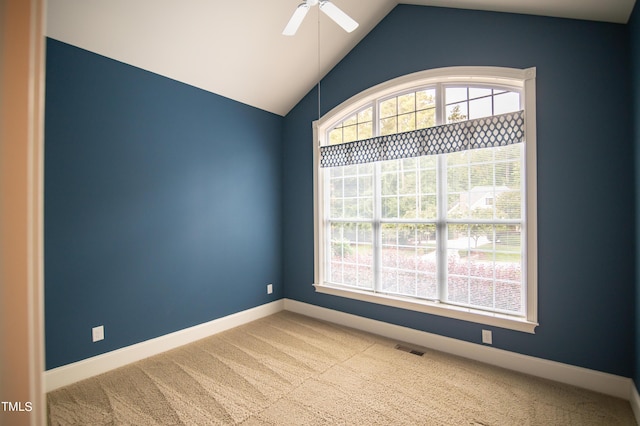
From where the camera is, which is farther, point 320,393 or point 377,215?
point 377,215

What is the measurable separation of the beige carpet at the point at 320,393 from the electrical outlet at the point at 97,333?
1.03ft

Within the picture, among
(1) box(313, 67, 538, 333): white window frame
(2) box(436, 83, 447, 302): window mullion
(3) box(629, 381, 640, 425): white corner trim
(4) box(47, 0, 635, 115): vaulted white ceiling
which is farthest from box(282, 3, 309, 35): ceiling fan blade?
(3) box(629, 381, 640, 425): white corner trim

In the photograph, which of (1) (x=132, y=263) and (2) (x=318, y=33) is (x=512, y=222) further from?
(1) (x=132, y=263)

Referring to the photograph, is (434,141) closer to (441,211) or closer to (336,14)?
(441,211)

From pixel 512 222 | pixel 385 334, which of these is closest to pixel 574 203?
pixel 512 222

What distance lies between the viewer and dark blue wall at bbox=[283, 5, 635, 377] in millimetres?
2234

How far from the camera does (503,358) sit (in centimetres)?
267

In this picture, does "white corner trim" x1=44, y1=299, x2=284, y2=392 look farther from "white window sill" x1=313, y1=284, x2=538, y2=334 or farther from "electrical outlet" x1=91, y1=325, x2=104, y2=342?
"white window sill" x1=313, y1=284, x2=538, y2=334

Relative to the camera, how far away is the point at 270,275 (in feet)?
13.8

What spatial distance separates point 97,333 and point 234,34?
2978mm

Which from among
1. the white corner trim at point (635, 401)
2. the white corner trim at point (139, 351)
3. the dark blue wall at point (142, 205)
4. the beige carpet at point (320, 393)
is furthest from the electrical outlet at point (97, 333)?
the white corner trim at point (635, 401)

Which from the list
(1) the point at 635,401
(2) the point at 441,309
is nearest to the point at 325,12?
(2) the point at 441,309

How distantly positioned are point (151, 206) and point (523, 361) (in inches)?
143

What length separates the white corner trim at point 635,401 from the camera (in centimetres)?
201
